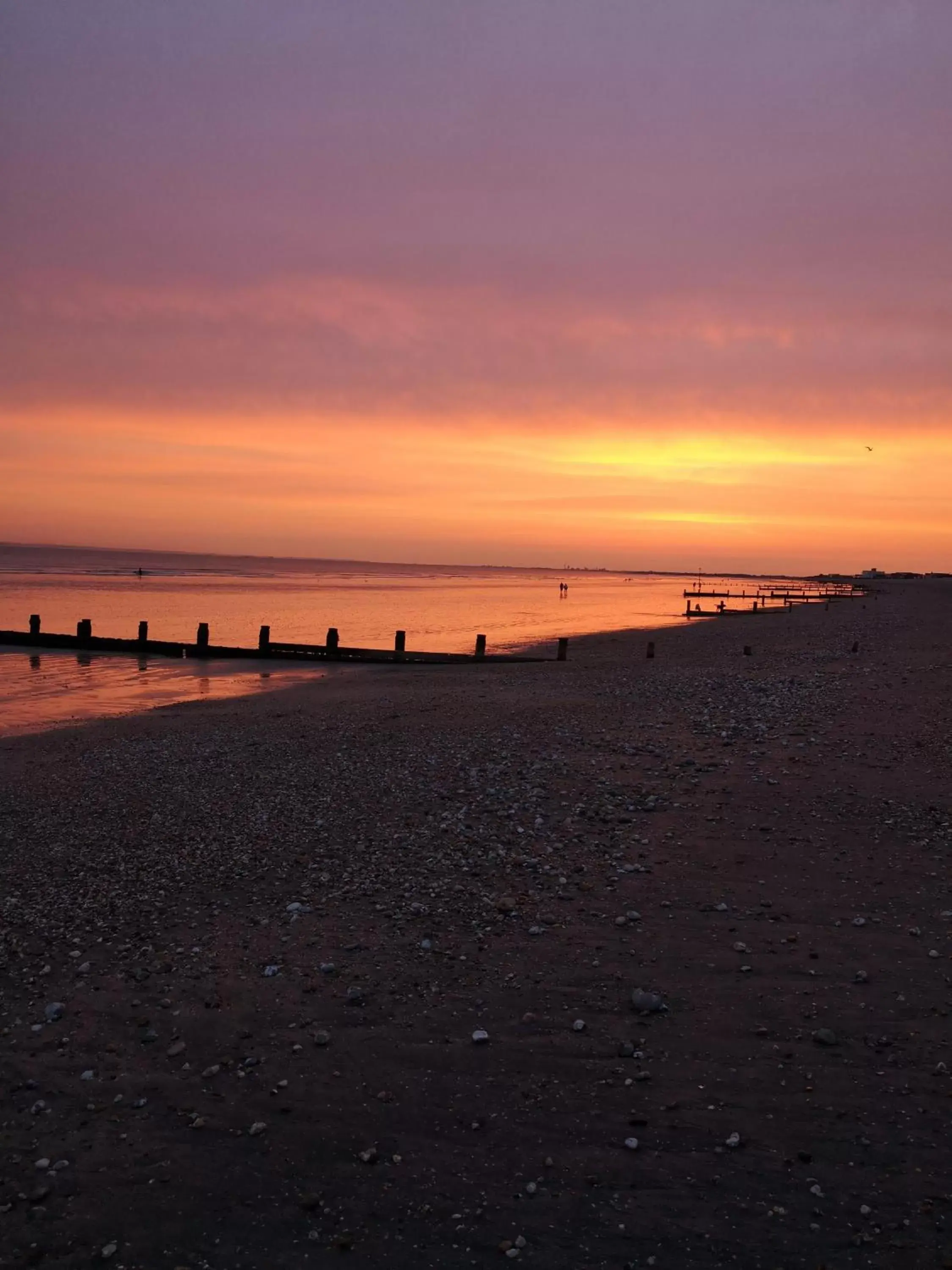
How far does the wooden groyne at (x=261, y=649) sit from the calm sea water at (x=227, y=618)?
1.21 m

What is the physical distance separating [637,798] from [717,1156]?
6234mm

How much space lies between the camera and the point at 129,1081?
585 cm

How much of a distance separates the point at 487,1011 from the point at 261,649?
2945 centimetres

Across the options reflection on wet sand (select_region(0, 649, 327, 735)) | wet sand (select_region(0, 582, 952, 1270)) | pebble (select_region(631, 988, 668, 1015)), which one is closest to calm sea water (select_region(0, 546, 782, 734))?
reflection on wet sand (select_region(0, 649, 327, 735))

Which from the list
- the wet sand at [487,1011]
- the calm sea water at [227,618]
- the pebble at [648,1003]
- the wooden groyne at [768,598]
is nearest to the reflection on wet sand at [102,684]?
the calm sea water at [227,618]

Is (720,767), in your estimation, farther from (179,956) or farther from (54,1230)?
(54,1230)

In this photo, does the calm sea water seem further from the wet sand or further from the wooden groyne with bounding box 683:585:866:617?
the wet sand

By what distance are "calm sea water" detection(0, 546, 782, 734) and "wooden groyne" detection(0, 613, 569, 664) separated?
121 cm

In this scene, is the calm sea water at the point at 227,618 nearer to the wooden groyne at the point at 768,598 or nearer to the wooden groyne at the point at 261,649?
the wooden groyne at the point at 261,649

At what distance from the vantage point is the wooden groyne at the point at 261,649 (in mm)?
32656

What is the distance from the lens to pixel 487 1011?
6.61 meters

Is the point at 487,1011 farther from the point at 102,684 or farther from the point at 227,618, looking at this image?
the point at 227,618

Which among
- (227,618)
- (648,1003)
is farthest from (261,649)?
(648,1003)

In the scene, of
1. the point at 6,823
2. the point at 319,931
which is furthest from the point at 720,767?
the point at 6,823
